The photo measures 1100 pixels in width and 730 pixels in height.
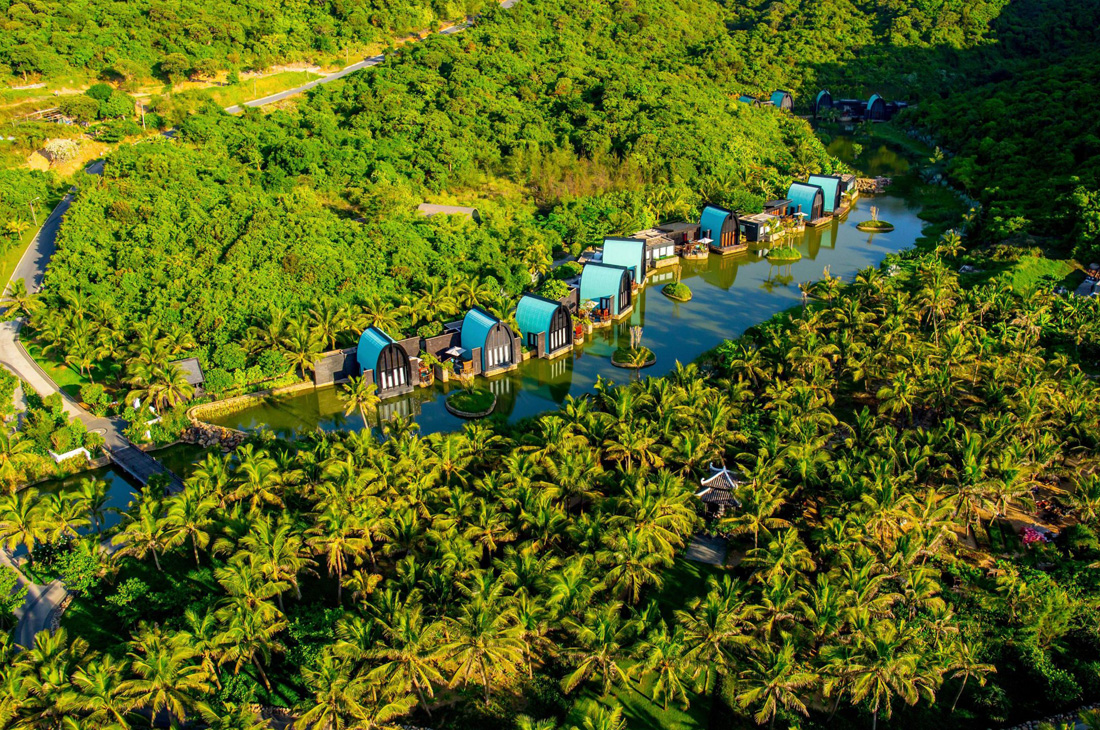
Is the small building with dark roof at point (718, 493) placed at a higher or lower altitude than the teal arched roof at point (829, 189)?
lower

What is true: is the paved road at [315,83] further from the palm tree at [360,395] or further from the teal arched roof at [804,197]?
the teal arched roof at [804,197]

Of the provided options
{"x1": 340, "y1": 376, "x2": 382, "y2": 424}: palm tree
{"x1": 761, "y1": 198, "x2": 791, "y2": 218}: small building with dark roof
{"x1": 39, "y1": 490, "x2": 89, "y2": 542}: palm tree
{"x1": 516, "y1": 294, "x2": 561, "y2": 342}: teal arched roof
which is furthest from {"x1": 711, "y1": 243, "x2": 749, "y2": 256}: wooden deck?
{"x1": 39, "y1": 490, "x2": 89, "y2": 542}: palm tree

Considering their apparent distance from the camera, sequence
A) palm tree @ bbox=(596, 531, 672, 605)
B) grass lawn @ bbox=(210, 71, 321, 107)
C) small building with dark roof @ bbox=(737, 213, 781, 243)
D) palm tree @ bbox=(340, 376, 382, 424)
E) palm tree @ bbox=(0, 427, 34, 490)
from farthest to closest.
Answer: grass lawn @ bbox=(210, 71, 321, 107) → small building with dark roof @ bbox=(737, 213, 781, 243) → palm tree @ bbox=(340, 376, 382, 424) → palm tree @ bbox=(0, 427, 34, 490) → palm tree @ bbox=(596, 531, 672, 605)

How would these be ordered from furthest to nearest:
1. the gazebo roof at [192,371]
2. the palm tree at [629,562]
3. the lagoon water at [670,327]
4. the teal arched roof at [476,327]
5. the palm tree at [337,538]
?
the teal arched roof at [476,327] → the lagoon water at [670,327] → the gazebo roof at [192,371] → the palm tree at [337,538] → the palm tree at [629,562]

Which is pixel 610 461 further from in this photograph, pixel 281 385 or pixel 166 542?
pixel 281 385

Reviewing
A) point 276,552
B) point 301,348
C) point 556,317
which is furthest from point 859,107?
point 276,552

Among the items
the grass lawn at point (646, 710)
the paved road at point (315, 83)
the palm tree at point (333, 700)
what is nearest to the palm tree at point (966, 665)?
the grass lawn at point (646, 710)

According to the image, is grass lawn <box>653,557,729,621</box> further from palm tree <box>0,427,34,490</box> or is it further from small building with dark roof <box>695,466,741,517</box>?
palm tree <box>0,427,34,490</box>

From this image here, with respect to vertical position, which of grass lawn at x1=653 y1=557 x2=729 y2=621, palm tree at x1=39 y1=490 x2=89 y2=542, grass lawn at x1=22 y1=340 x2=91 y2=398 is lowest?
grass lawn at x1=653 y1=557 x2=729 y2=621
